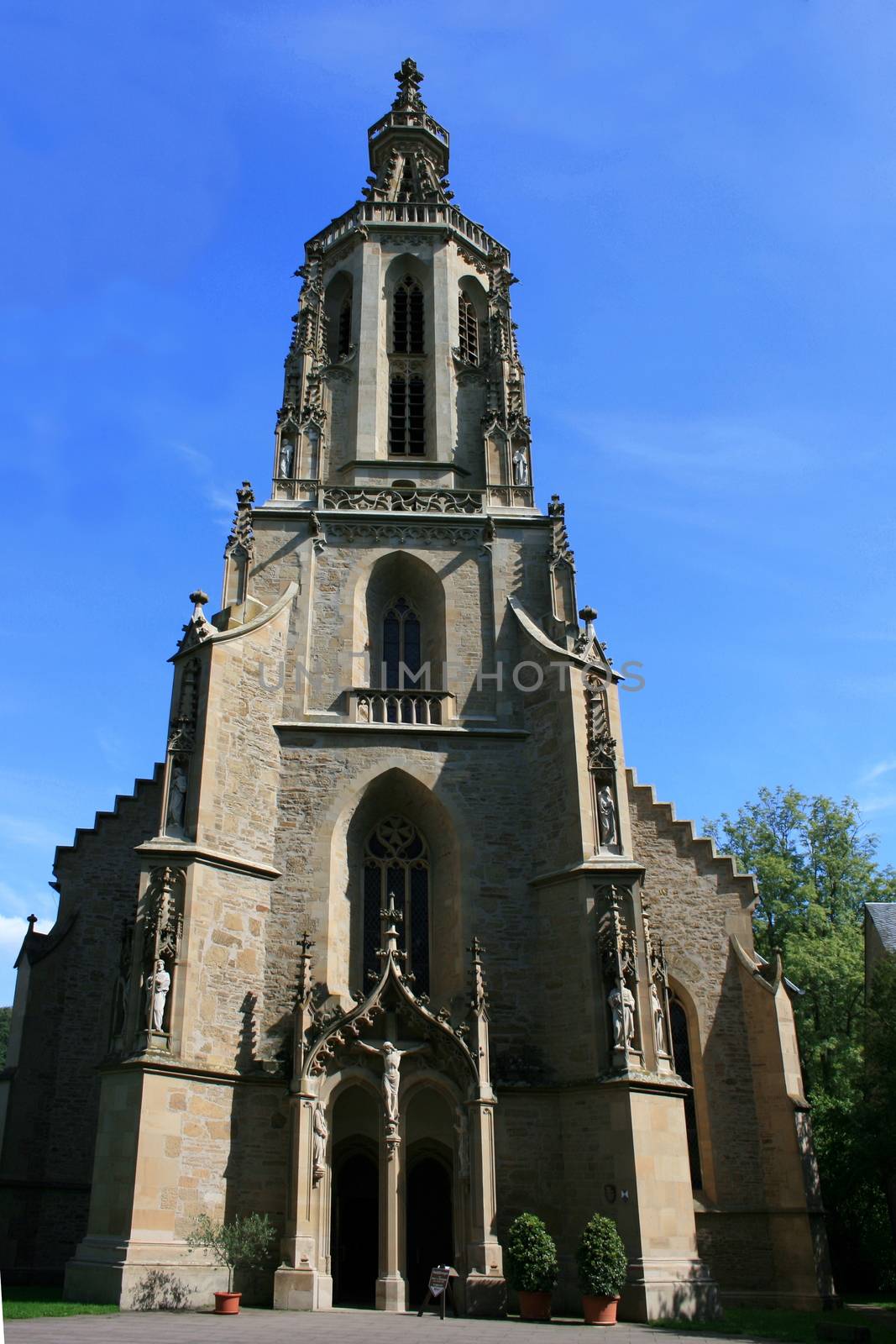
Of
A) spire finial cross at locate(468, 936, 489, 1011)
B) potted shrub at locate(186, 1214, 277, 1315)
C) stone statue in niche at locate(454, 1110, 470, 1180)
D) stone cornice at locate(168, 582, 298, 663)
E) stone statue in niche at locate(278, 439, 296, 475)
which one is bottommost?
potted shrub at locate(186, 1214, 277, 1315)

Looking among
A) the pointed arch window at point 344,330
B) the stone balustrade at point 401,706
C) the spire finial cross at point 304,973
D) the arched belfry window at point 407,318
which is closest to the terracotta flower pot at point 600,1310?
the spire finial cross at point 304,973

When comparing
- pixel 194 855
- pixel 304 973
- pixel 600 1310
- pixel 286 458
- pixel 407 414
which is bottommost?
pixel 600 1310

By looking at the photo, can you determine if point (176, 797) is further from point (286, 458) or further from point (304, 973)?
point (286, 458)

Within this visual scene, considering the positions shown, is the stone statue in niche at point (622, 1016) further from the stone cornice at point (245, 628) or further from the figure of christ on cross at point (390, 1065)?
the stone cornice at point (245, 628)

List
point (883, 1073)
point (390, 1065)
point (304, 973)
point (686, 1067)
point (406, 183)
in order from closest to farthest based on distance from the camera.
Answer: point (390, 1065)
point (304, 973)
point (883, 1073)
point (686, 1067)
point (406, 183)

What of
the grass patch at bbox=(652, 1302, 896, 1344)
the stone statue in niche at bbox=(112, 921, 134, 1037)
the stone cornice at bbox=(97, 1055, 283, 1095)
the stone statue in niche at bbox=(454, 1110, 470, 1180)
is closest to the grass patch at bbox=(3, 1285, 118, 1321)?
the stone cornice at bbox=(97, 1055, 283, 1095)

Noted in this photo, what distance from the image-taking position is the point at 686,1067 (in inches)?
838

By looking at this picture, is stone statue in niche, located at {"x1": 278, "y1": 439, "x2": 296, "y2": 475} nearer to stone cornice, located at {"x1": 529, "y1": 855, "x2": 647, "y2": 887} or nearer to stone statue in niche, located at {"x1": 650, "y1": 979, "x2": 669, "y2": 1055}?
stone cornice, located at {"x1": 529, "y1": 855, "x2": 647, "y2": 887}

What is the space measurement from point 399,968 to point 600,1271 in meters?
5.48

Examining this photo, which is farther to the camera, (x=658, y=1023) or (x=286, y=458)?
(x=286, y=458)

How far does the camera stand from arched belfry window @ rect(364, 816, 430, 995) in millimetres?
20406

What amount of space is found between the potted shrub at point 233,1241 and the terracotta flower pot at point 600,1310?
476 centimetres

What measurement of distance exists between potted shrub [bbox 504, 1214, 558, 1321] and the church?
0.94 metres

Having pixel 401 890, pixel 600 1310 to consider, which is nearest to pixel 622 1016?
pixel 600 1310
